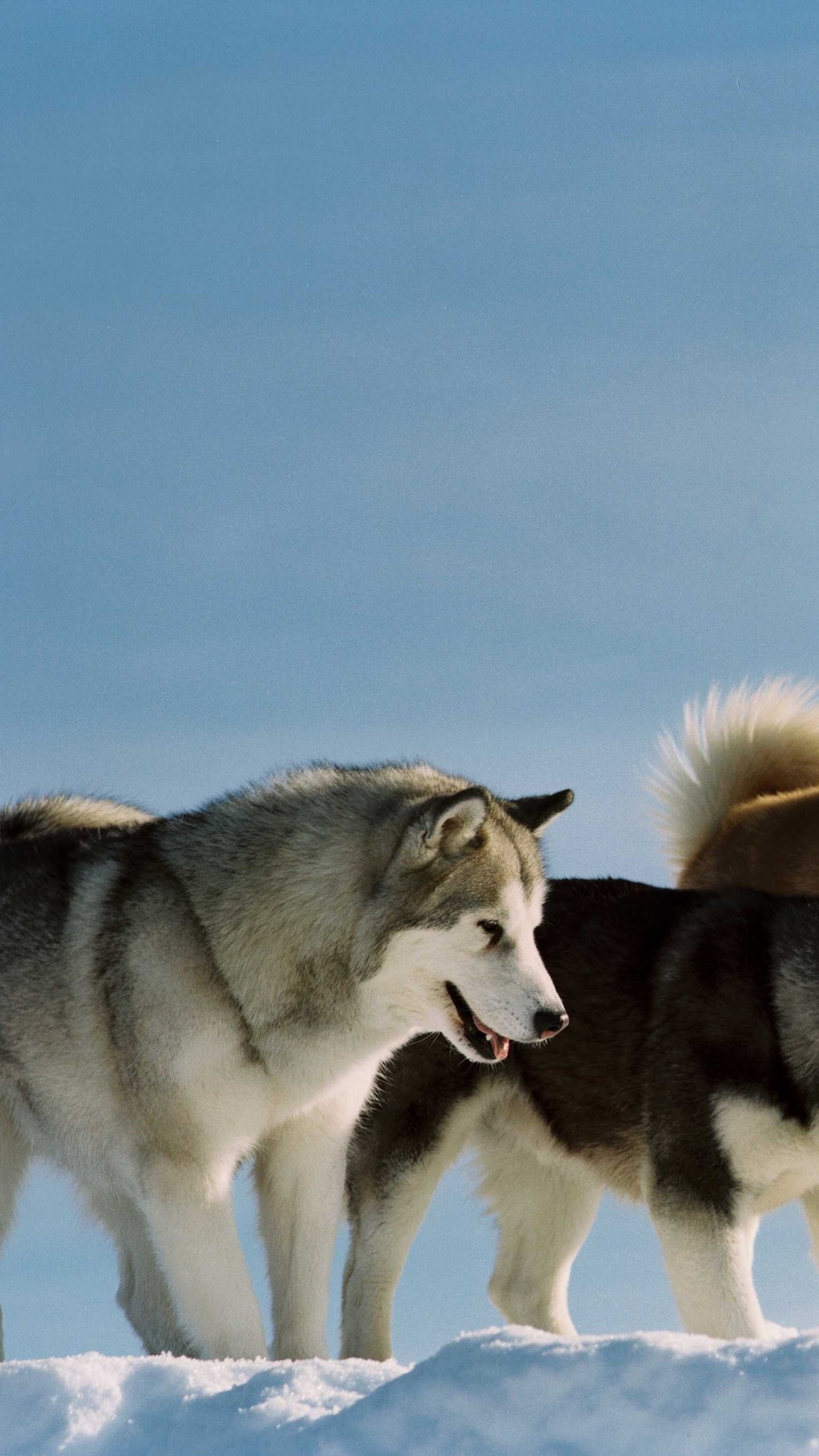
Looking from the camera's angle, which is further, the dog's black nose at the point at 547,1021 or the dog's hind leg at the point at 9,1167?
the dog's hind leg at the point at 9,1167

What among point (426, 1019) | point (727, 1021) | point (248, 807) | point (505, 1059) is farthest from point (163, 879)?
point (727, 1021)

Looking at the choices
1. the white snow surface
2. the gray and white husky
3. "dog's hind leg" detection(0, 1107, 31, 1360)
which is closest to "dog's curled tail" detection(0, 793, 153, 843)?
the gray and white husky

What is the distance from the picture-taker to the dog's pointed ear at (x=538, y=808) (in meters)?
6.40

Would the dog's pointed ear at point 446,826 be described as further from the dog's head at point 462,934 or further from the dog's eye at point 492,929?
the dog's eye at point 492,929

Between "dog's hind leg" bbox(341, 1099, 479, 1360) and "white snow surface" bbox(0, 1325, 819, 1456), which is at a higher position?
"dog's hind leg" bbox(341, 1099, 479, 1360)

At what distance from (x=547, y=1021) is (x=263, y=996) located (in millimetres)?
969

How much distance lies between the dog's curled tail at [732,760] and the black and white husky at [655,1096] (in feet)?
8.24

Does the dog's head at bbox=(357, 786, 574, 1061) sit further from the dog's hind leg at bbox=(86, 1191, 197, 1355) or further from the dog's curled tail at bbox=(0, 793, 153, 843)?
the dog's curled tail at bbox=(0, 793, 153, 843)

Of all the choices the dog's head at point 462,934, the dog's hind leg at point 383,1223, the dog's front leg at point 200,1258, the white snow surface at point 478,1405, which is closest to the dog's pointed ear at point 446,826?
the dog's head at point 462,934

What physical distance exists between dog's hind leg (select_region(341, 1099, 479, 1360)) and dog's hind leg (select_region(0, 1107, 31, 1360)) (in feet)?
4.34

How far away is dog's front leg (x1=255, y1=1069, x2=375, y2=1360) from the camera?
6.36 metres

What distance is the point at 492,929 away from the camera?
5.94m

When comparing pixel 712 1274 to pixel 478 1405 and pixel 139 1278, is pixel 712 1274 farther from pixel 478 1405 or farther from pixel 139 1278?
pixel 478 1405

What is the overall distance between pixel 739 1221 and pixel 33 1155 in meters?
2.70
